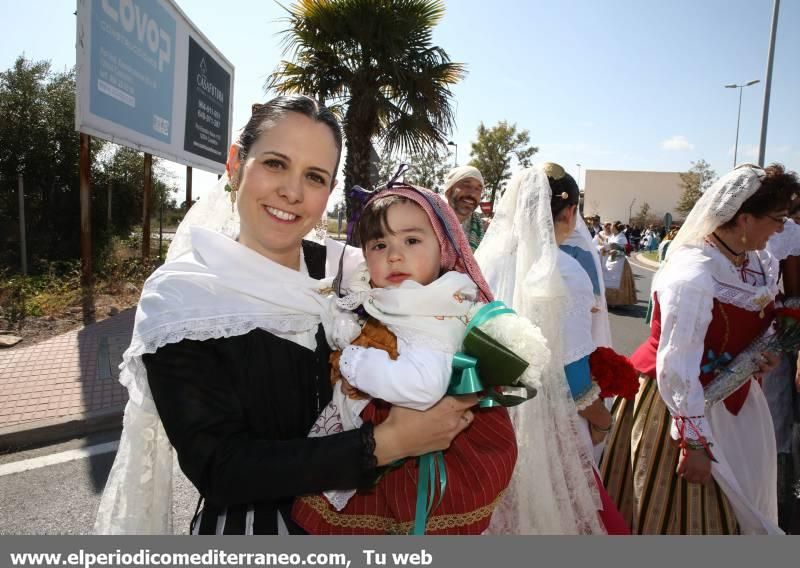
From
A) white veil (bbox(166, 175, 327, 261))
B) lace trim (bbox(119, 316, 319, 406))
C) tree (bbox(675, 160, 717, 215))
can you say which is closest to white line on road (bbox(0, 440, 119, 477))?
white veil (bbox(166, 175, 327, 261))

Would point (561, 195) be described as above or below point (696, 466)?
above

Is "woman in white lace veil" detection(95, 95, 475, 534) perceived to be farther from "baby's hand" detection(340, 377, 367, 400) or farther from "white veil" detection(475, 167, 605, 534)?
"white veil" detection(475, 167, 605, 534)

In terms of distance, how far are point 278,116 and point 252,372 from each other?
0.75 meters

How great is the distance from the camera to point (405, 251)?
70.0 inches

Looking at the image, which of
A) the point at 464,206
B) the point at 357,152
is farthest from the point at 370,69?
the point at 464,206

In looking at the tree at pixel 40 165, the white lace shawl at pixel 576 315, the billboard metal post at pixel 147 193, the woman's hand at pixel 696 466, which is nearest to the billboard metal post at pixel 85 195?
the billboard metal post at pixel 147 193

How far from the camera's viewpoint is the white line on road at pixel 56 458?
3826 mm

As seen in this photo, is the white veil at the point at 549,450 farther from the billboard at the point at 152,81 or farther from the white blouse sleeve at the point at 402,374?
the billboard at the point at 152,81

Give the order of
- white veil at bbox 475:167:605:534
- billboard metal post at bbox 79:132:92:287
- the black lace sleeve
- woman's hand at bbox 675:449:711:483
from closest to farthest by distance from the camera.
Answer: the black lace sleeve, white veil at bbox 475:167:605:534, woman's hand at bbox 675:449:711:483, billboard metal post at bbox 79:132:92:287

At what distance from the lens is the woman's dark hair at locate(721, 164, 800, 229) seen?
7.88 ft

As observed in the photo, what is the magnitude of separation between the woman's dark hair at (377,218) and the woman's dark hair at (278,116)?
0.79 ft

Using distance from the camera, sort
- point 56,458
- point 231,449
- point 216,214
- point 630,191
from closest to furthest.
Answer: point 231,449, point 216,214, point 56,458, point 630,191

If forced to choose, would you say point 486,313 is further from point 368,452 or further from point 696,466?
point 696,466
